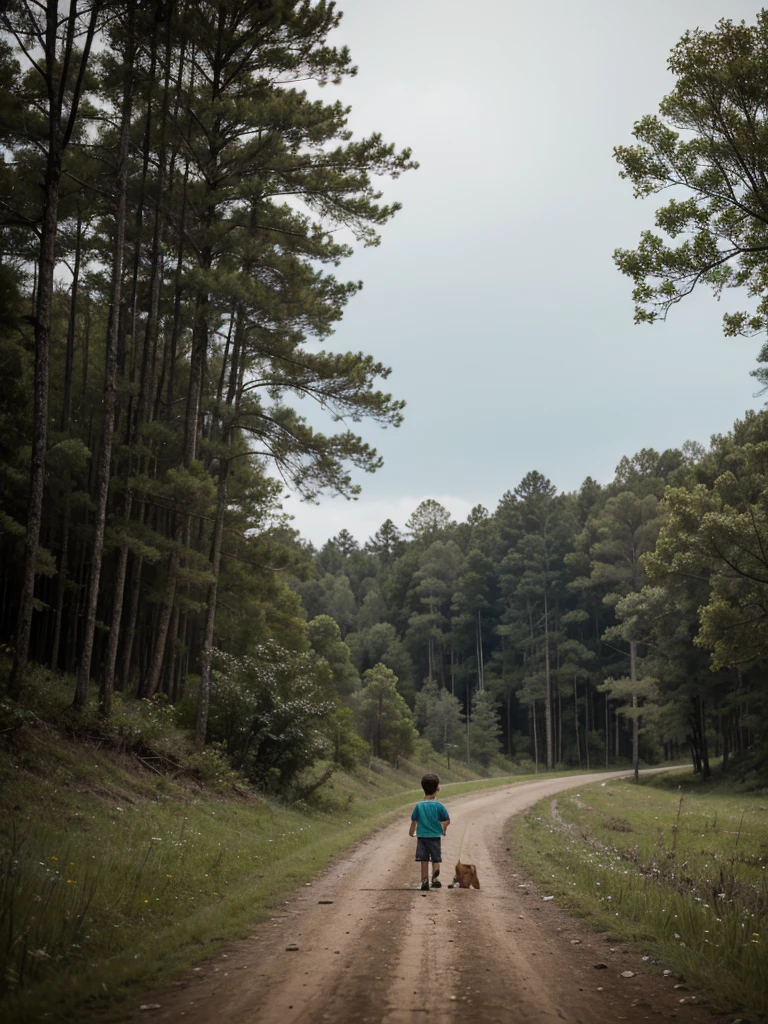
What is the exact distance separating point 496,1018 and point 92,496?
21408mm

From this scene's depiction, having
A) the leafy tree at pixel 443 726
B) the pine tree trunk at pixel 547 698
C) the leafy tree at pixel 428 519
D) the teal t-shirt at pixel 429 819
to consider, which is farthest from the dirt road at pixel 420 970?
the leafy tree at pixel 428 519

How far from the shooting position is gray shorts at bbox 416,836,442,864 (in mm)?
9875

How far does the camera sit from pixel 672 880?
408 inches

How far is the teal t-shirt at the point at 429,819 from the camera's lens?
991cm

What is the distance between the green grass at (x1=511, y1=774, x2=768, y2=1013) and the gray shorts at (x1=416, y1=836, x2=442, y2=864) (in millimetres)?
1677

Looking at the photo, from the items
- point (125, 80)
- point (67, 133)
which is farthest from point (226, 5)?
point (67, 133)

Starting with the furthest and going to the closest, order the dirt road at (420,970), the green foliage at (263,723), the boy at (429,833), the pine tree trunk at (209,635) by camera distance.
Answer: the green foliage at (263,723) → the pine tree trunk at (209,635) → the boy at (429,833) → the dirt road at (420,970)

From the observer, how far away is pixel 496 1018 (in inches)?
192

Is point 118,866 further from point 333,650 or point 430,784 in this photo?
point 333,650

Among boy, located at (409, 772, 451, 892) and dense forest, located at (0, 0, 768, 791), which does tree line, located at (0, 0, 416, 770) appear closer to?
dense forest, located at (0, 0, 768, 791)

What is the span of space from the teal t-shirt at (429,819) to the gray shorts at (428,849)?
0.14ft

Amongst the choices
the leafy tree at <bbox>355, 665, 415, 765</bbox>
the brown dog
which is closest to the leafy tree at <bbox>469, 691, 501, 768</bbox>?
the leafy tree at <bbox>355, 665, 415, 765</bbox>

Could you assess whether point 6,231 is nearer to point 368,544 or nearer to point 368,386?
point 368,386

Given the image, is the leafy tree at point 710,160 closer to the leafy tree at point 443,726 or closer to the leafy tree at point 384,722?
the leafy tree at point 384,722
